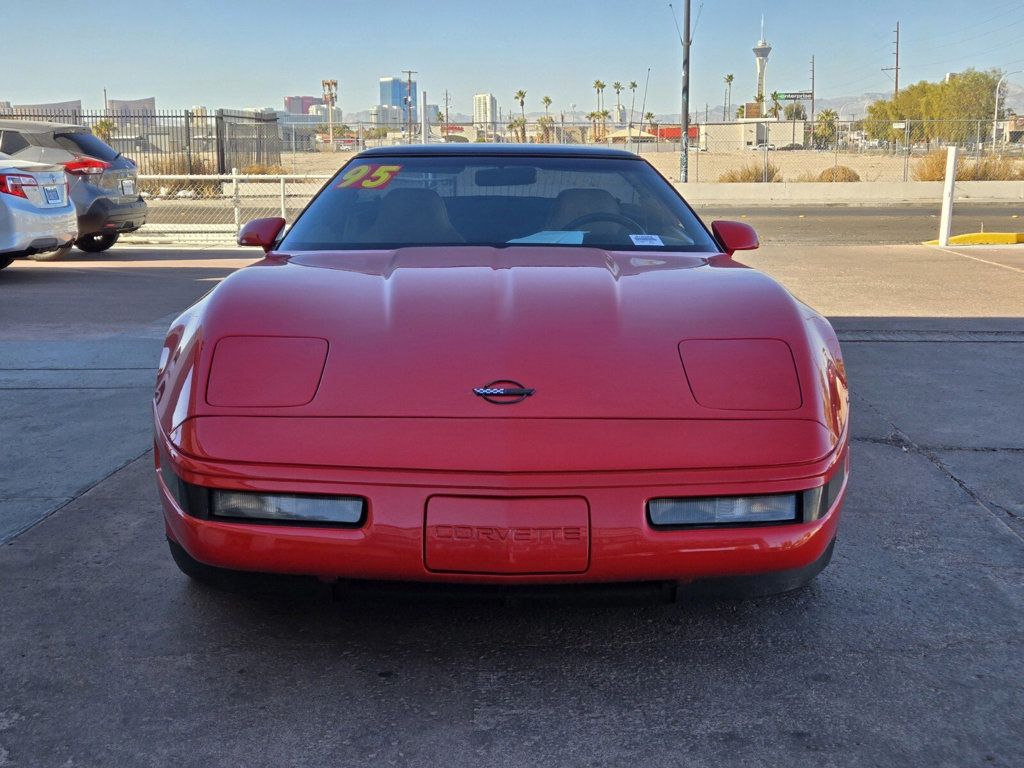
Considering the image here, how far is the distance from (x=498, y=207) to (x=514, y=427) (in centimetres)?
168

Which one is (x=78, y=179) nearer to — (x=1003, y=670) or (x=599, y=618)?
(x=599, y=618)

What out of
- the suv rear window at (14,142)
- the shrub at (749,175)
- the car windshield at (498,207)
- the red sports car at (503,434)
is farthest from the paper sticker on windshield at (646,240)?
the shrub at (749,175)

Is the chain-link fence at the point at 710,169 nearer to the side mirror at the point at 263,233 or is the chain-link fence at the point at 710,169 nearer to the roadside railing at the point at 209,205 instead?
the roadside railing at the point at 209,205

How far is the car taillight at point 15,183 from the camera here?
10.2 metres

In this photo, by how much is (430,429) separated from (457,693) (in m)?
0.68

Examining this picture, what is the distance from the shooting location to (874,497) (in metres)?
4.23

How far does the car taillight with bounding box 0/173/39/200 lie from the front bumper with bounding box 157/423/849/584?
8802 millimetres

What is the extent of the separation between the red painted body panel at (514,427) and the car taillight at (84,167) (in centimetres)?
1093

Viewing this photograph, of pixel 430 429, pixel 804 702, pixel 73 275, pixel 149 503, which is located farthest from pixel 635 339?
pixel 73 275

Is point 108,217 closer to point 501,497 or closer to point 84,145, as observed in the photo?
point 84,145

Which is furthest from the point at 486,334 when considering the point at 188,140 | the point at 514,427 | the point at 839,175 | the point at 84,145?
the point at 839,175

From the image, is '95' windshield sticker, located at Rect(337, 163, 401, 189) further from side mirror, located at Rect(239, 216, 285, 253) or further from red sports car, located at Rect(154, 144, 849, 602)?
red sports car, located at Rect(154, 144, 849, 602)

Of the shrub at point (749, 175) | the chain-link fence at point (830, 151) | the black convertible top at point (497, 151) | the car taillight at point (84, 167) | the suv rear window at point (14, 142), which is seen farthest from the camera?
the shrub at point (749, 175)

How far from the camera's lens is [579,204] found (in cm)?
406
